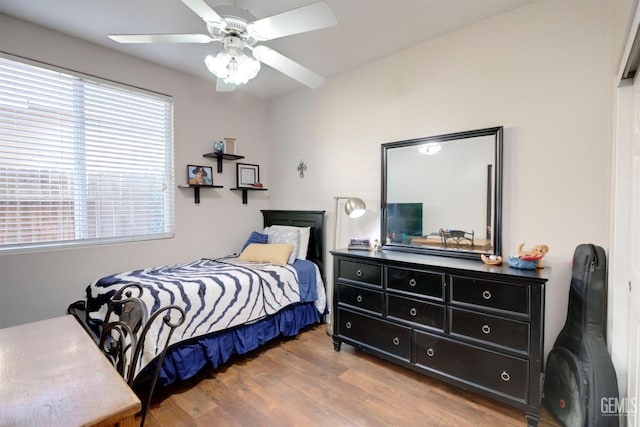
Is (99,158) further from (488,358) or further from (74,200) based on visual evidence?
(488,358)

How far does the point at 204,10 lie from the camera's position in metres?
1.49

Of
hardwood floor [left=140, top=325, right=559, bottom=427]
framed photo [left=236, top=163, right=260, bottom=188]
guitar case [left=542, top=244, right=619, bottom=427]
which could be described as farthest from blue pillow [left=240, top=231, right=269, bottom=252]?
guitar case [left=542, top=244, right=619, bottom=427]

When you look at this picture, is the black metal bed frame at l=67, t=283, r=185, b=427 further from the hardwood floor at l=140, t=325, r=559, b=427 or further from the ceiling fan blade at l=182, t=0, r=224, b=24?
the ceiling fan blade at l=182, t=0, r=224, b=24

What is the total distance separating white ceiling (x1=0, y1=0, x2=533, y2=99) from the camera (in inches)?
80.4

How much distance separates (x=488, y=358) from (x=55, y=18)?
382 cm

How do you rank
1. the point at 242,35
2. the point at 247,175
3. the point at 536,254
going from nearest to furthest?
the point at 242,35 < the point at 536,254 < the point at 247,175

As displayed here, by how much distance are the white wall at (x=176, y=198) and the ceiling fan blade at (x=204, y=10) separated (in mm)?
1694

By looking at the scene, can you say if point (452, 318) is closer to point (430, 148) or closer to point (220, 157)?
point (430, 148)

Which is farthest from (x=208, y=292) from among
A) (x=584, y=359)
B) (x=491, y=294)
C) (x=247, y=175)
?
(x=584, y=359)

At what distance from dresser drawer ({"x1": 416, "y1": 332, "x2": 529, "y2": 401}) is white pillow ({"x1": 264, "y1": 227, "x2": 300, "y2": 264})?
1496 millimetres

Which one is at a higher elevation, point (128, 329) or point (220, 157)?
point (220, 157)

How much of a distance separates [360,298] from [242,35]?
204 centimetres

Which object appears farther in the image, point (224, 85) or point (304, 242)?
point (304, 242)

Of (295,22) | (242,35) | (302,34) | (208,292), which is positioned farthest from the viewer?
(302,34)
